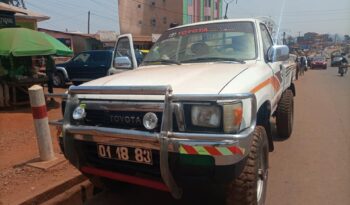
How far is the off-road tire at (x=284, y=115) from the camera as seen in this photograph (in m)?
5.91

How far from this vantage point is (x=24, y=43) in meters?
9.12

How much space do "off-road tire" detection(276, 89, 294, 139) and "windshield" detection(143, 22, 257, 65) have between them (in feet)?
6.36

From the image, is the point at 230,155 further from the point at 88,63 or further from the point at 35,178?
the point at 88,63

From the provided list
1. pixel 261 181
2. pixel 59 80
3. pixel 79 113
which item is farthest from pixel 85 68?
pixel 261 181

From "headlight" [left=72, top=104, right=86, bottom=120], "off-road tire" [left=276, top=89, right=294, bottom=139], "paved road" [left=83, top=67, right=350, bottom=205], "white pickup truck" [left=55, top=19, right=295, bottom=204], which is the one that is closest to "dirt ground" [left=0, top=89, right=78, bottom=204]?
"paved road" [left=83, top=67, right=350, bottom=205]

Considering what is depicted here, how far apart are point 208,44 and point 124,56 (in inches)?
64.5

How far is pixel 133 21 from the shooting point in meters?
55.0

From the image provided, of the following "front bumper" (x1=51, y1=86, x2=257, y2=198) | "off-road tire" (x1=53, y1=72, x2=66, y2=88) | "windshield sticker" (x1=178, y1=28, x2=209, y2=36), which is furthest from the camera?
"off-road tire" (x1=53, y1=72, x2=66, y2=88)

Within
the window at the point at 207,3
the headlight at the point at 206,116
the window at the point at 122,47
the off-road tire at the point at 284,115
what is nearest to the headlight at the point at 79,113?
the headlight at the point at 206,116

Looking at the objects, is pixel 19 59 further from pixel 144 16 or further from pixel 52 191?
pixel 144 16

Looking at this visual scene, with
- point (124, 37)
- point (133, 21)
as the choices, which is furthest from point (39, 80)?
point (133, 21)

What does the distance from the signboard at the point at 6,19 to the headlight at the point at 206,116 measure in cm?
983

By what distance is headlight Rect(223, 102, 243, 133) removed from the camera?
2.63m

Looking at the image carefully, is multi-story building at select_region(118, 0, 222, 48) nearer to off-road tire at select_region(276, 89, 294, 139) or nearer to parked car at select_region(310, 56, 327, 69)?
parked car at select_region(310, 56, 327, 69)
